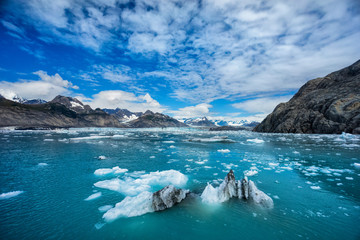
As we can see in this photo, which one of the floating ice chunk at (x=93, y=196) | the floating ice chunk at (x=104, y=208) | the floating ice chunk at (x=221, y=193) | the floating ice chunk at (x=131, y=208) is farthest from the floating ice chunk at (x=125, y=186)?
the floating ice chunk at (x=221, y=193)

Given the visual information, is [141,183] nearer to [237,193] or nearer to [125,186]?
[125,186]

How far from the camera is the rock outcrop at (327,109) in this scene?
56.8 metres

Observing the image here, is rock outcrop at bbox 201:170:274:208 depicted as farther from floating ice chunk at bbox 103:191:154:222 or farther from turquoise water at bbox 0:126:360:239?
floating ice chunk at bbox 103:191:154:222

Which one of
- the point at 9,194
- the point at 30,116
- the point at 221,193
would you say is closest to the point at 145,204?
the point at 221,193

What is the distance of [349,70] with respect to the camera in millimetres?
79375

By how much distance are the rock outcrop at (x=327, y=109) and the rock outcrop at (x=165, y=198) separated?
72407 millimetres

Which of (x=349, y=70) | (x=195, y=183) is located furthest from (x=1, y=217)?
(x=349, y=70)

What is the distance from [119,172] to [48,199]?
502 cm

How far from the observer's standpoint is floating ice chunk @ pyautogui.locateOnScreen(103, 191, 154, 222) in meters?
6.45

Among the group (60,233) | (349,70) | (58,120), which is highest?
(349,70)

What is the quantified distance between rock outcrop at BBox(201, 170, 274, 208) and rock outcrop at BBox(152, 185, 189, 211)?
137cm

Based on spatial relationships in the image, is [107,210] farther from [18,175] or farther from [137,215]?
[18,175]

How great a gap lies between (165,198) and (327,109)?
8339 cm

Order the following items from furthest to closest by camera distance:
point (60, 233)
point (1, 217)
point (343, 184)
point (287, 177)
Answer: point (287, 177), point (343, 184), point (1, 217), point (60, 233)
